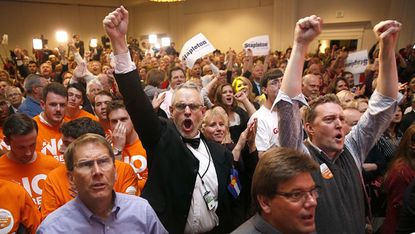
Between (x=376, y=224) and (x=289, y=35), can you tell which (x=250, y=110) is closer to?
(x=376, y=224)

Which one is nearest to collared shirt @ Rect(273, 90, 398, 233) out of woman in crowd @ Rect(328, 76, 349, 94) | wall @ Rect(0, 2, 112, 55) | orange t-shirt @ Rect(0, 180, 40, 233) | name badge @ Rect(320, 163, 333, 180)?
name badge @ Rect(320, 163, 333, 180)

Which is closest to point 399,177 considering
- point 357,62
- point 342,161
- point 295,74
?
point 342,161

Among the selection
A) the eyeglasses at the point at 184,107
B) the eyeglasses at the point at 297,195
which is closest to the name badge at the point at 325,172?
the eyeglasses at the point at 297,195

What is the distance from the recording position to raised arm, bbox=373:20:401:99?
1.79 metres

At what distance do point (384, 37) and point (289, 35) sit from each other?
11639 mm

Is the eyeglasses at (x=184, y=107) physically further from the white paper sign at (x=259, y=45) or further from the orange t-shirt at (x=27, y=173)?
the white paper sign at (x=259, y=45)

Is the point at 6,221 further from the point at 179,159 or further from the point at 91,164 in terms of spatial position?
the point at 179,159

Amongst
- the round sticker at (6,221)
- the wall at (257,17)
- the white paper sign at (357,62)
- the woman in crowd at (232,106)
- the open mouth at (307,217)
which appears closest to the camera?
the open mouth at (307,217)

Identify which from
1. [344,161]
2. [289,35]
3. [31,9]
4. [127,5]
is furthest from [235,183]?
[127,5]

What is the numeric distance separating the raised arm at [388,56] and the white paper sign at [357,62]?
166 inches

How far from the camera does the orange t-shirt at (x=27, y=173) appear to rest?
2.36 metres

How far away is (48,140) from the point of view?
3.19m

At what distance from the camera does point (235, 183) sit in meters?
2.08

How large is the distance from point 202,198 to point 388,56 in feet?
4.38
